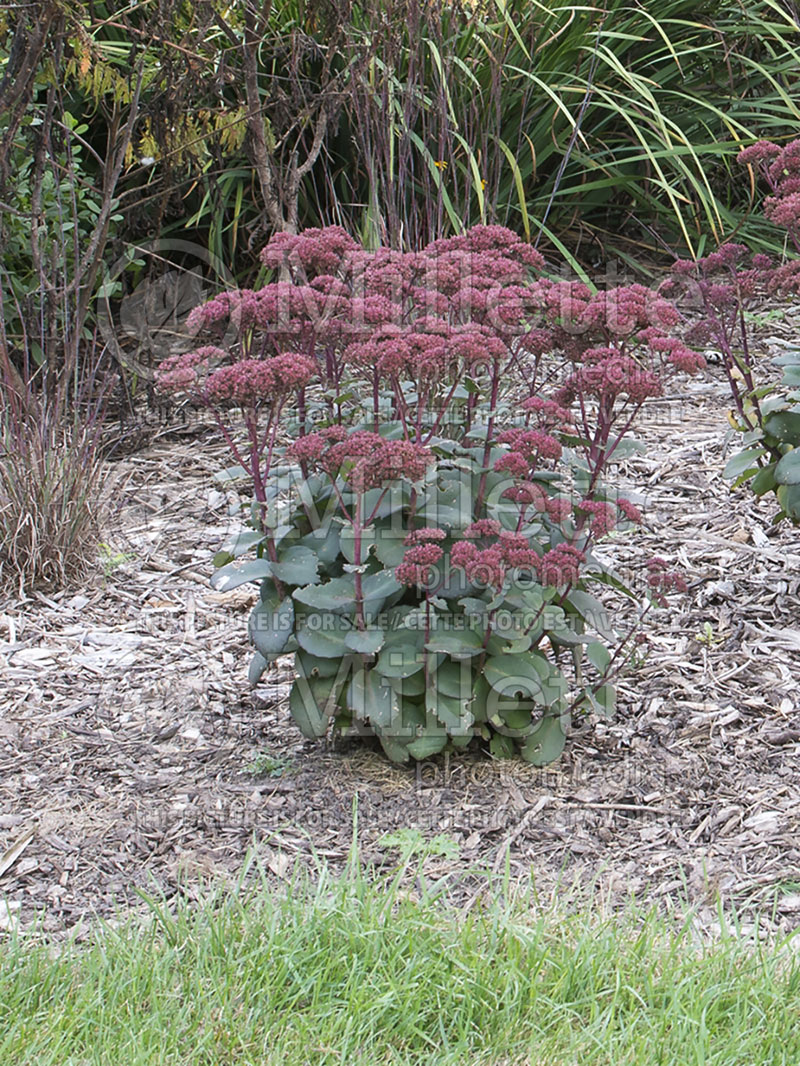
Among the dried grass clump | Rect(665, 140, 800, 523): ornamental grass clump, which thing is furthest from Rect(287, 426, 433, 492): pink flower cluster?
the dried grass clump

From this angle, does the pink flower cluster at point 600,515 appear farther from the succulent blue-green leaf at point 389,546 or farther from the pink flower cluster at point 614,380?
the succulent blue-green leaf at point 389,546

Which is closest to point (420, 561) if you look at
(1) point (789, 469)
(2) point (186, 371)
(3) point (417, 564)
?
(3) point (417, 564)

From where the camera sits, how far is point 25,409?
387 cm

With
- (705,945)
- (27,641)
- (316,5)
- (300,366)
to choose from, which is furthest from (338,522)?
(316,5)

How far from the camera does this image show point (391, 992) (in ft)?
6.16

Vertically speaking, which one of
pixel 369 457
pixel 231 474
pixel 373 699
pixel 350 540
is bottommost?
pixel 373 699

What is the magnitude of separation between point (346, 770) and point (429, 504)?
0.68 metres

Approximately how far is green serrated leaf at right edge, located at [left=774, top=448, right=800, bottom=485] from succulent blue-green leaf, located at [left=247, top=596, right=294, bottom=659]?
1299 millimetres

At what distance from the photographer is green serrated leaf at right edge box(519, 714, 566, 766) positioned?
103 inches

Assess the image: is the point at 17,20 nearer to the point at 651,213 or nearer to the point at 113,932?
the point at 113,932

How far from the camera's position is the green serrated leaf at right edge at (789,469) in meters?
2.85

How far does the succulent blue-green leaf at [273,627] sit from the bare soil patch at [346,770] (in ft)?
1.28

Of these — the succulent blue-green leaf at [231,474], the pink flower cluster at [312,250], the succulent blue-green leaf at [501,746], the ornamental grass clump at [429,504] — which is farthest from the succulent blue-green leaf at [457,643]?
the pink flower cluster at [312,250]

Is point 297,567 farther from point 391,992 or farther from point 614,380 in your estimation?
point 391,992
